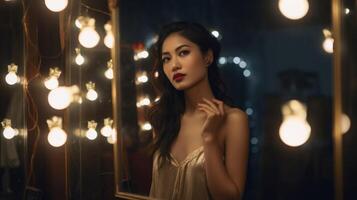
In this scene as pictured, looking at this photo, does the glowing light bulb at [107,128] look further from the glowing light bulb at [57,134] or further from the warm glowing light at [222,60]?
the warm glowing light at [222,60]

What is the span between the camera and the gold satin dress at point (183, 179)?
1.50 metres

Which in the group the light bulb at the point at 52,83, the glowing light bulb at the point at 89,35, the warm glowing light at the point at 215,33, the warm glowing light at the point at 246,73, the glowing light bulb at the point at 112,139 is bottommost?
the glowing light bulb at the point at 112,139

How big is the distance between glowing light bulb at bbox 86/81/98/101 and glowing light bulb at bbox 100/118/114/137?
16cm

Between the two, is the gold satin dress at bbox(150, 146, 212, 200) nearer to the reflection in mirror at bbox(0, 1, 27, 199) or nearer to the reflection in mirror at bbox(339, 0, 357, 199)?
the reflection in mirror at bbox(339, 0, 357, 199)

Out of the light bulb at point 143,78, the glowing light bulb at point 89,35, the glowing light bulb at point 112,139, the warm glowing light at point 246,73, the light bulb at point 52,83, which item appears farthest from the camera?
the light bulb at point 52,83

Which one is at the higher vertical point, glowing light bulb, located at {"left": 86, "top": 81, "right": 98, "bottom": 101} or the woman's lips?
glowing light bulb, located at {"left": 86, "top": 81, "right": 98, "bottom": 101}

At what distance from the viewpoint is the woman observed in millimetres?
1410

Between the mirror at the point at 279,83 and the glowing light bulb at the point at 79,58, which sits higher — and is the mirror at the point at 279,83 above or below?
below

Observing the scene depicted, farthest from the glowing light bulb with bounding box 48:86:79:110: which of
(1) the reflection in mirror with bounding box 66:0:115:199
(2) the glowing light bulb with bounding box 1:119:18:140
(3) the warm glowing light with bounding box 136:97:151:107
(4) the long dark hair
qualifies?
(4) the long dark hair

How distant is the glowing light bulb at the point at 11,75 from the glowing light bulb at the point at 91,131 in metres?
0.72

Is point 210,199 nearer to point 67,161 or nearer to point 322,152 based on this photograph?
point 322,152

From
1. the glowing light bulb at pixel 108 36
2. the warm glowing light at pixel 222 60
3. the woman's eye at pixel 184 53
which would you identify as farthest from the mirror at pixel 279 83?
the glowing light bulb at pixel 108 36

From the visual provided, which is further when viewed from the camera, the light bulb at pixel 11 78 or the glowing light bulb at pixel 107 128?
the light bulb at pixel 11 78

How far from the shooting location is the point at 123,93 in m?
1.91
